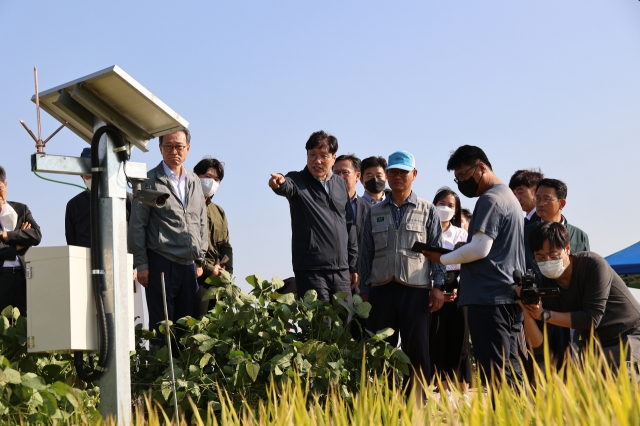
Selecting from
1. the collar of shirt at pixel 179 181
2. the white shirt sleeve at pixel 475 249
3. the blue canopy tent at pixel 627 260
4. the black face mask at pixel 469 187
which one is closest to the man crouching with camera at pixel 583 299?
the white shirt sleeve at pixel 475 249

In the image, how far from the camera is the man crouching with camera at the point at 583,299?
15.9 ft

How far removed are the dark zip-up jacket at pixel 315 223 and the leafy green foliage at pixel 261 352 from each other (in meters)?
0.44

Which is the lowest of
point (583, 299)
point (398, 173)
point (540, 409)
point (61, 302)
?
point (540, 409)

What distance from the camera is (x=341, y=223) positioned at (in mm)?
6641

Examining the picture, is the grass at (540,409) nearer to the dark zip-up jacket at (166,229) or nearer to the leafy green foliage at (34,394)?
the leafy green foliage at (34,394)

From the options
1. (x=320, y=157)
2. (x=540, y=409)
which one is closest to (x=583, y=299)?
(x=540, y=409)

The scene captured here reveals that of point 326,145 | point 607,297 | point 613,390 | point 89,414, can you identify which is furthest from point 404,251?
point 613,390

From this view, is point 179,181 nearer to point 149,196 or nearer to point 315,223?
point 315,223

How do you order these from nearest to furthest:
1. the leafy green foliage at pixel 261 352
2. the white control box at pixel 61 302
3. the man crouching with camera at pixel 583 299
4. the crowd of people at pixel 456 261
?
the white control box at pixel 61 302, the man crouching with camera at pixel 583 299, the crowd of people at pixel 456 261, the leafy green foliage at pixel 261 352

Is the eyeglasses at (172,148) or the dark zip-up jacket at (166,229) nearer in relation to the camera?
the dark zip-up jacket at (166,229)

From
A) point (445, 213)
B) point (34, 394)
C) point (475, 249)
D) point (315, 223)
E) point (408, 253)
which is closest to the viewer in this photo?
point (34, 394)

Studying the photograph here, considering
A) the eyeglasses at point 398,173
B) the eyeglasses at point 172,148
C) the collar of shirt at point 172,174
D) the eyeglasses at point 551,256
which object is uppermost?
the eyeglasses at point 172,148

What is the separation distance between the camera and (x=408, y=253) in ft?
20.1

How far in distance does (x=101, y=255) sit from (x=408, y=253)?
268 centimetres
